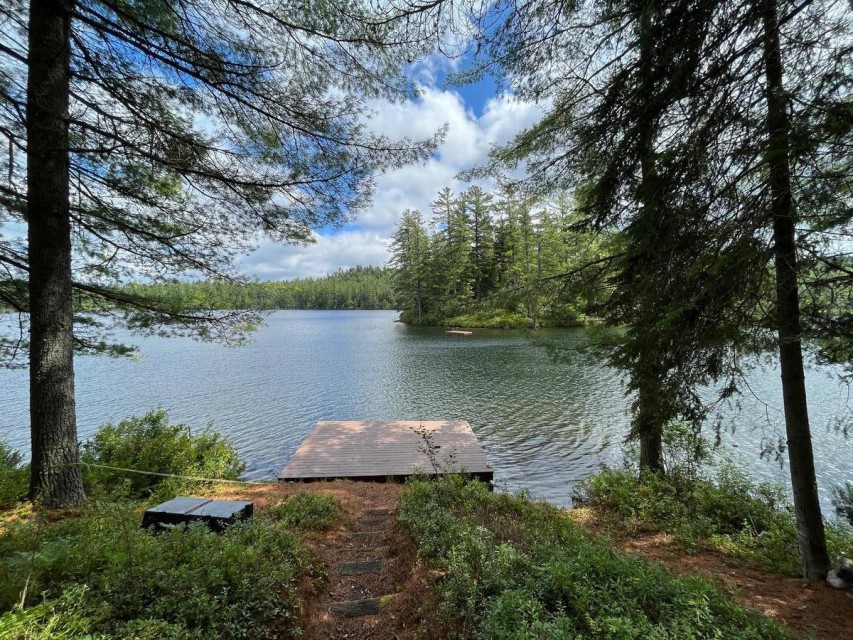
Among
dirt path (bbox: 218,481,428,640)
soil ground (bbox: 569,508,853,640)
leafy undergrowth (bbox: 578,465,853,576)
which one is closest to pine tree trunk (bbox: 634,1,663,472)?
soil ground (bbox: 569,508,853,640)

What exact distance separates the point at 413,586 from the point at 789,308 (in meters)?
3.90

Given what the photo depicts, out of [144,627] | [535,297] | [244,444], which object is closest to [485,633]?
[144,627]

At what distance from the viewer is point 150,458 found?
5.41m

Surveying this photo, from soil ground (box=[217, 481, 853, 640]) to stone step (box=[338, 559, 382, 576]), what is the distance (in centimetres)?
5

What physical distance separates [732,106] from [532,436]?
7600 millimetres

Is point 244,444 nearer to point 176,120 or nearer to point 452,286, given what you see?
point 176,120

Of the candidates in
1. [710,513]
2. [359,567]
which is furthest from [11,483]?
[710,513]

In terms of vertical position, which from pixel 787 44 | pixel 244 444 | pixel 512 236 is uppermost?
pixel 512 236

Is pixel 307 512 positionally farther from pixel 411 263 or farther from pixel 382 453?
pixel 411 263

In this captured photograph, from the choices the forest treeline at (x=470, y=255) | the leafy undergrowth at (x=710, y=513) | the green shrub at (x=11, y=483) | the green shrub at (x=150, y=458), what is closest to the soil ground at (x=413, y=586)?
the leafy undergrowth at (x=710, y=513)

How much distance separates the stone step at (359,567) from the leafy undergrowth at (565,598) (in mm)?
603

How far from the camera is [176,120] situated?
4000 millimetres

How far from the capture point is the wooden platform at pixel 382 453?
21.4 ft

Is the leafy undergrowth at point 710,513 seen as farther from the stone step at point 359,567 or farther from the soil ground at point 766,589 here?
the stone step at point 359,567
